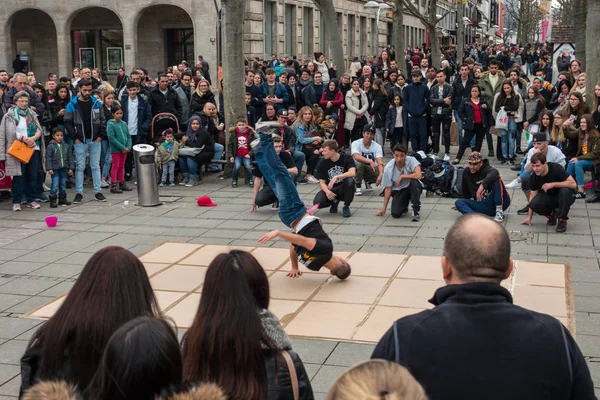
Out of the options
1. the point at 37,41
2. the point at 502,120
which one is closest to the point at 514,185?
the point at 502,120

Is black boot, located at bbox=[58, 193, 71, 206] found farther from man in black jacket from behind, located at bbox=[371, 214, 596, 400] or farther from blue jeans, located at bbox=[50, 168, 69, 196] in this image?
man in black jacket from behind, located at bbox=[371, 214, 596, 400]

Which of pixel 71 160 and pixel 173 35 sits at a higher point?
pixel 173 35

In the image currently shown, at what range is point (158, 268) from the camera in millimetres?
9742

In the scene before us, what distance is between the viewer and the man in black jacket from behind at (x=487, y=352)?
2836 millimetres

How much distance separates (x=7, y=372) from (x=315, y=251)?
3.43 meters

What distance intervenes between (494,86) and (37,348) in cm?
1567

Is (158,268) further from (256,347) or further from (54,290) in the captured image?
(256,347)

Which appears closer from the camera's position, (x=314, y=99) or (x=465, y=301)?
(x=465, y=301)

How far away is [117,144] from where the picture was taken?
47.7 ft

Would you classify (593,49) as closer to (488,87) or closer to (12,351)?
(488,87)

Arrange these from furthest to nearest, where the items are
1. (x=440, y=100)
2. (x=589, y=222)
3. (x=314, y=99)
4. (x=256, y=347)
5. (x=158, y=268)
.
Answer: (x=314, y=99)
(x=440, y=100)
(x=589, y=222)
(x=158, y=268)
(x=256, y=347)

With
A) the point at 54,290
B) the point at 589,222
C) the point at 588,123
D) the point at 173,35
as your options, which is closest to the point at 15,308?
the point at 54,290

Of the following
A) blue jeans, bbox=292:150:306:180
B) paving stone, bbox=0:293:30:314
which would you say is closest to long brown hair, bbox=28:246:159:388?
paving stone, bbox=0:293:30:314

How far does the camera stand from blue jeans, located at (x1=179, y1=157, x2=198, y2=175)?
15758 millimetres
